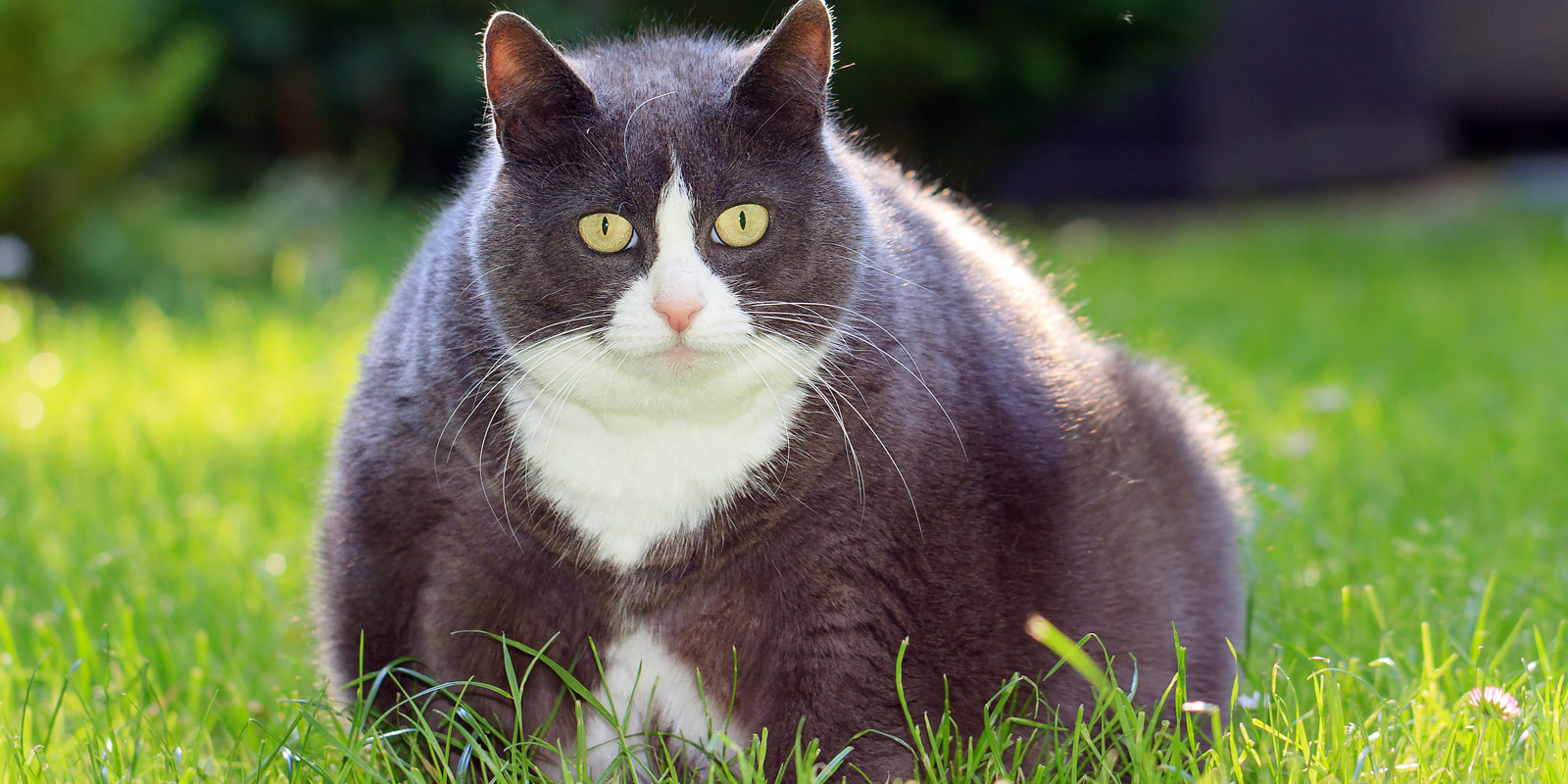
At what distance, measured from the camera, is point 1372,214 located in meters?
7.32

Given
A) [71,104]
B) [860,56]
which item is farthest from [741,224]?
[860,56]

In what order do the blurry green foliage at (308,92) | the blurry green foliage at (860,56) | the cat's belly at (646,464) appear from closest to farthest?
the cat's belly at (646,464) → the blurry green foliage at (308,92) → the blurry green foliage at (860,56)

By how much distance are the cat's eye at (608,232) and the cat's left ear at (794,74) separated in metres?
0.19

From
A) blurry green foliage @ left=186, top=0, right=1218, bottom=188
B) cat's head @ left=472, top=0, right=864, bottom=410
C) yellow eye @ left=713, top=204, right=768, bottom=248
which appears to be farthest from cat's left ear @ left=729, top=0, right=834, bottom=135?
blurry green foliage @ left=186, top=0, right=1218, bottom=188

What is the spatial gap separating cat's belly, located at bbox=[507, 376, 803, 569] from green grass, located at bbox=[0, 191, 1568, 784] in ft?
0.91

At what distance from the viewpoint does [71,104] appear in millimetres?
4859

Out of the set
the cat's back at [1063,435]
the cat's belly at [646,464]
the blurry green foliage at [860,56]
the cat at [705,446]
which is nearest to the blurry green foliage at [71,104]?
the blurry green foliage at [860,56]

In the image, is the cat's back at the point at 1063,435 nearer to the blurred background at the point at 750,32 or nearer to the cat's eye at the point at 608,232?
the cat's eye at the point at 608,232

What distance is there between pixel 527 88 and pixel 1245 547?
1.46 meters

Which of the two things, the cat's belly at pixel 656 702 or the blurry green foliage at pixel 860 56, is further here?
the blurry green foliage at pixel 860 56

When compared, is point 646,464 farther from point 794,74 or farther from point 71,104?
point 71,104

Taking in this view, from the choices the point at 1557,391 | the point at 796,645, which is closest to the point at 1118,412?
the point at 796,645

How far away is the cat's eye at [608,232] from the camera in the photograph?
5.09 feet

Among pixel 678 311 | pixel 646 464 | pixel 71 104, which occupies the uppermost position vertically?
pixel 678 311
